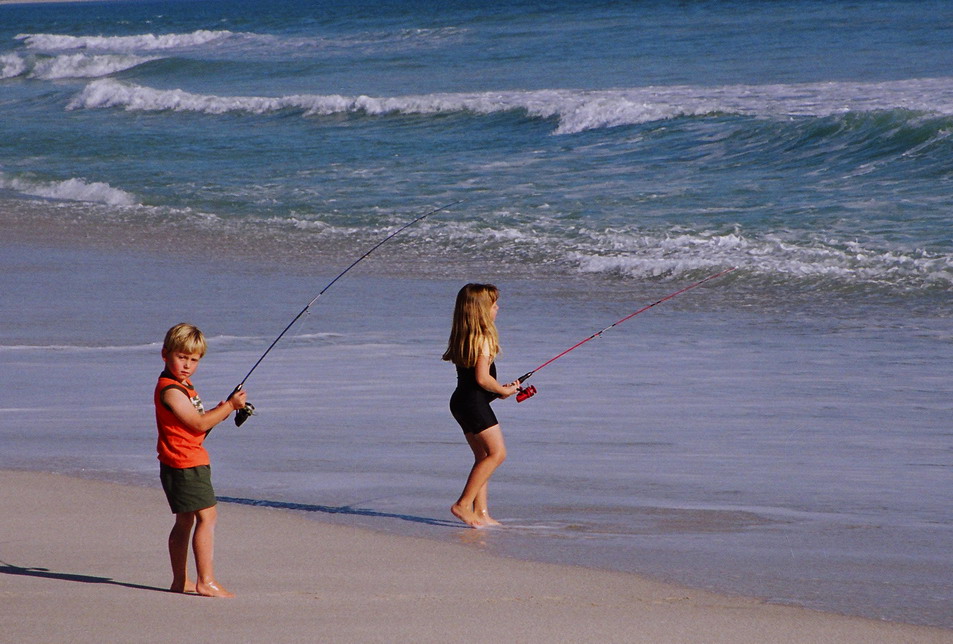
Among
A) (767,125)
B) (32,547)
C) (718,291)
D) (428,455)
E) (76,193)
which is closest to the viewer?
(32,547)

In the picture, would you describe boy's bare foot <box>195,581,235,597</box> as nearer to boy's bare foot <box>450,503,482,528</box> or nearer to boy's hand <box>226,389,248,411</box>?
boy's hand <box>226,389,248,411</box>

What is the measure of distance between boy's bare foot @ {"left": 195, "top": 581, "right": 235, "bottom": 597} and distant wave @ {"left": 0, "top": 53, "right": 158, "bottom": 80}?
3643 cm

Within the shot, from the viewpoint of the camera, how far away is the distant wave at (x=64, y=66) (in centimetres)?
3828

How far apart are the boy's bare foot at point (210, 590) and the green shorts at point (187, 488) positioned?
8.5 inches

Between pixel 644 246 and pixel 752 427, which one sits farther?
pixel 644 246

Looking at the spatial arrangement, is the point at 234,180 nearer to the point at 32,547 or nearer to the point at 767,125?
the point at 767,125

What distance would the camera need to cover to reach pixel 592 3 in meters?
55.2

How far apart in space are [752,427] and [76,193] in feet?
39.4

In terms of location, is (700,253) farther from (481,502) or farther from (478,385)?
(481,502)

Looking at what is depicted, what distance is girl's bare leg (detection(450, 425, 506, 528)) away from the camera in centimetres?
454

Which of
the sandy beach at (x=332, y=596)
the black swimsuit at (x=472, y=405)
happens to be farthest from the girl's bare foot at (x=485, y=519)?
the black swimsuit at (x=472, y=405)

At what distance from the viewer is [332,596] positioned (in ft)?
A: 12.0

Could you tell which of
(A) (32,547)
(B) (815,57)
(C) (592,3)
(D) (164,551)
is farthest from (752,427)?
(C) (592,3)

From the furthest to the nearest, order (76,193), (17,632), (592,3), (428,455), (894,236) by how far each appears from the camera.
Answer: (592,3) < (76,193) < (894,236) < (428,455) < (17,632)
